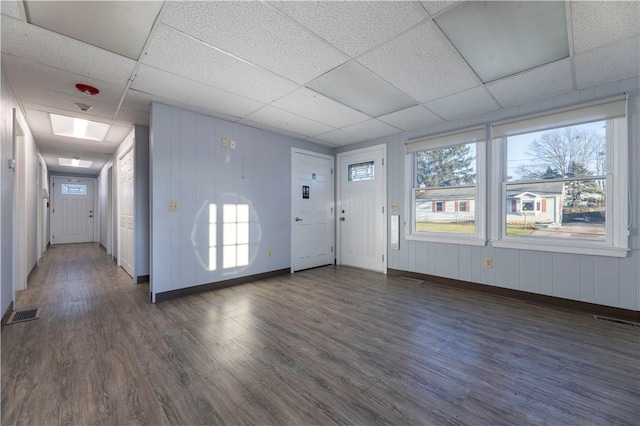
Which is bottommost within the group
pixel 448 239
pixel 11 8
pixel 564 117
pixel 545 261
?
pixel 545 261

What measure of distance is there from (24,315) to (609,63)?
6.21 m

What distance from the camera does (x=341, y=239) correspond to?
5520 millimetres

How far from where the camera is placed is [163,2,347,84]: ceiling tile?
5.83ft

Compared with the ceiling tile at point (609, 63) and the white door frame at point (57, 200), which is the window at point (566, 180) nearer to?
the ceiling tile at point (609, 63)

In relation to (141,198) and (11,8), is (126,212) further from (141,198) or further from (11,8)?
(11,8)

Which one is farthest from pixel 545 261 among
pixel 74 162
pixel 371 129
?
pixel 74 162

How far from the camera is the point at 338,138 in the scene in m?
4.90

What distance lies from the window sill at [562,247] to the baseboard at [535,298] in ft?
1.80

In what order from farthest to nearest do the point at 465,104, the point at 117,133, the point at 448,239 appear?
the point at 117,133 < the point at 448,239 < the point at 465,104

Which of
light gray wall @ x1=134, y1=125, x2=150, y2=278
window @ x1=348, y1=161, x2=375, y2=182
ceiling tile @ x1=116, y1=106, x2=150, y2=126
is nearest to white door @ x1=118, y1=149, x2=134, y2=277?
light gray wall @ x1=134, y1=125, x2=150, y2=278

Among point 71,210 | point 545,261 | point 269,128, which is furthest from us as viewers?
point 71,210

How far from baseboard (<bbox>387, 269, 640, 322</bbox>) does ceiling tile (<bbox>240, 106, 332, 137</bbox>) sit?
9.19ft

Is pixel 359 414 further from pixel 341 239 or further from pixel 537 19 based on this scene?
pixel 341 239

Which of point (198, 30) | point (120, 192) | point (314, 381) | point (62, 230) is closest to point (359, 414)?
point (314, 381)
